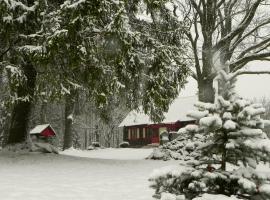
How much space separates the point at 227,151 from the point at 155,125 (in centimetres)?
3879

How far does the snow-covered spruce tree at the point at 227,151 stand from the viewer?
5.03 meters

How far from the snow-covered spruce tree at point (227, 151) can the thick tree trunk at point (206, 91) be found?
14680 mm

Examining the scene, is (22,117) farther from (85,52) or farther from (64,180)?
(64,180)

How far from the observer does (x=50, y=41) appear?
442 inches

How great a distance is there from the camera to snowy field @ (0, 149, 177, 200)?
787 cm

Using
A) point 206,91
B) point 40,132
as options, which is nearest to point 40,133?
point 40,132

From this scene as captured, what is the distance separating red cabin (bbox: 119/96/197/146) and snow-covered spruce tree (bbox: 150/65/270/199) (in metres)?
34.9

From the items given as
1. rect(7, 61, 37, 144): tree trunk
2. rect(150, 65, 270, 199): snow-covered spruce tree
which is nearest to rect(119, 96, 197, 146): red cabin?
rect(7, 61, 37, 144): tree trunk

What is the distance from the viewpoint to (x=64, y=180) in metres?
9.93

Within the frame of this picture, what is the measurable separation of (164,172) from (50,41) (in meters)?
7.10

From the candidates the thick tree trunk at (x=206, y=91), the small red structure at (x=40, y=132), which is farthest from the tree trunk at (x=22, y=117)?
the small red structure at (x=40, y=132)

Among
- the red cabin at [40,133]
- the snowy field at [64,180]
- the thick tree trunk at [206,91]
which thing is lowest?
the snowy field at [64,180]

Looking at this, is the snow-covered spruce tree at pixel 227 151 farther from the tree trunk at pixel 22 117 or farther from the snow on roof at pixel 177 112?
the snow on roof at pixel 177 112

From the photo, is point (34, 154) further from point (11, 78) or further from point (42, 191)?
point (42, 191)
